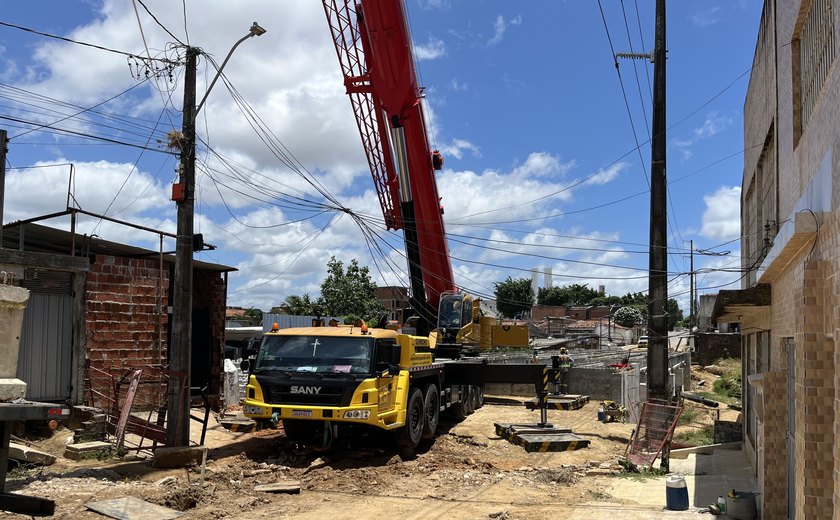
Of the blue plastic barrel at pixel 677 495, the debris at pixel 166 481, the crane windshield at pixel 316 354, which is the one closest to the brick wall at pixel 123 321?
the crane windshield at pixel 316 354

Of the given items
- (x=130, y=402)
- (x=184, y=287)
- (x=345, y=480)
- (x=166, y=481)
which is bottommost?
(x=345, y=480)

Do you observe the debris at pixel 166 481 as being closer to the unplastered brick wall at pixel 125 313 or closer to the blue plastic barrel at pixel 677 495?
the unplastered brick wall at pixel 125 313

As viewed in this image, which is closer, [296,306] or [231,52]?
[231,52]

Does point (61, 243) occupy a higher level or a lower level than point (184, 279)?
higher

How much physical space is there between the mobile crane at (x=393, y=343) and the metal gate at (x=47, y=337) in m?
3.89

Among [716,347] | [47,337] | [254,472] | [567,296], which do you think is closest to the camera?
[254,472]

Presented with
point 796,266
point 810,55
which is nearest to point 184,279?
point 796,266

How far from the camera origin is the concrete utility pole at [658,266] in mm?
15258

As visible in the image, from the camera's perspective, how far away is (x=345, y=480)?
11.4 metres

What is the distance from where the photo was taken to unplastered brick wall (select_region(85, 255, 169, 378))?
47.4 ft

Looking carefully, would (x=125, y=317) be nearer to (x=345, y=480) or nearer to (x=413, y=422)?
(x=413, y=422)

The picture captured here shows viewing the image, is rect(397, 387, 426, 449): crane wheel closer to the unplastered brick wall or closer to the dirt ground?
the dirt ground

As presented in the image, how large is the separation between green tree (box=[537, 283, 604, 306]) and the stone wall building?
94935mm

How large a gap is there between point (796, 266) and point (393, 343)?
7710 mm
